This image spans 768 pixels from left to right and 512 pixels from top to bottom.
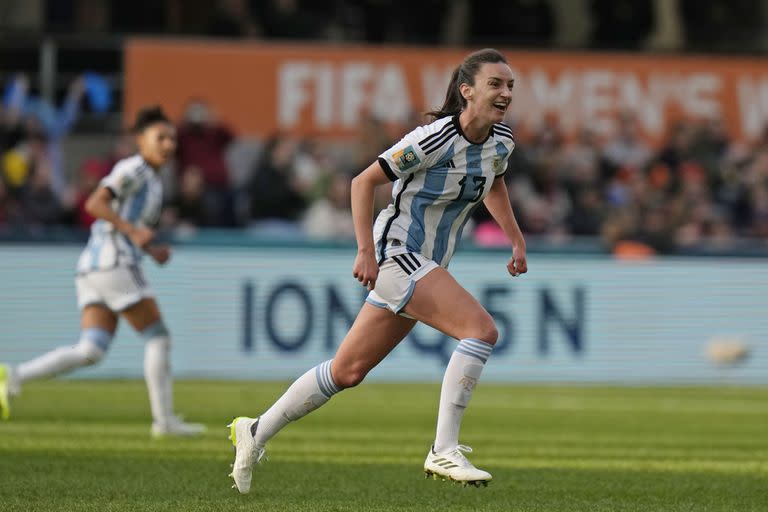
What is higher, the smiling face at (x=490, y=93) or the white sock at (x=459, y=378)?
the smiling face at (x=490, y=93)

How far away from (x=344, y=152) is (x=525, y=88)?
99.4 inches

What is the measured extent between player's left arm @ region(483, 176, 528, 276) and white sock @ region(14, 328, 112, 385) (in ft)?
13.0

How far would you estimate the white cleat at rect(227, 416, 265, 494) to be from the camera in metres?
7.62

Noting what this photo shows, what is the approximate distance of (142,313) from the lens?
36.7 feet

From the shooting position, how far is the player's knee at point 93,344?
11.1 meters

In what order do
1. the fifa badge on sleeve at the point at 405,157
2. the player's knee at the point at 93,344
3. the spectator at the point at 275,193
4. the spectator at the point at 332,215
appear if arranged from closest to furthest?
the fifa badge on sleeve at the point at 405,157 < the player's knee at the point at 93,344 < the spectator at the point at 332,215 < the spectator at the point at 275,193

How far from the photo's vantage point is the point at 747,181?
20547mm

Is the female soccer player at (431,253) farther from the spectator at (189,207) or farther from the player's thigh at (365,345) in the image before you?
the spectator at (189,207)

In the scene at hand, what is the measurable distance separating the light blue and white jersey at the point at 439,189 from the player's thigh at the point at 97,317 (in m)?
4.10

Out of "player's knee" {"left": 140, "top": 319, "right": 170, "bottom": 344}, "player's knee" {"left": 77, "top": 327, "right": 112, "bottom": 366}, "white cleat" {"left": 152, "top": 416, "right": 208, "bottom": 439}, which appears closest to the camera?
"white cleat" {"left": 152, "top": 416, "right": 208, "bottom": 439}

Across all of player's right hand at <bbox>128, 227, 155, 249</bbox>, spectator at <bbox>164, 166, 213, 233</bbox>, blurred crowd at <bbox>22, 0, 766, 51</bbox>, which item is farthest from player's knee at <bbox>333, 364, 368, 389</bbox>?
blurred crowd at <bbox>22, 0, 766, 51</bbox>

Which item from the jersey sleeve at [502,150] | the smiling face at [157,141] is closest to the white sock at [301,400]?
the jersey sleeve at [502,150]

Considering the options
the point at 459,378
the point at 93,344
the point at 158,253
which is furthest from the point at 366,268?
the point at 93,344

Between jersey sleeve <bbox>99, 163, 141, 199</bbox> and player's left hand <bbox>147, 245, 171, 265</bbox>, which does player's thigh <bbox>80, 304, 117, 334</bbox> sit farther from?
jersey sleeve <bbox>99, 163, 141, 199</bbox>
